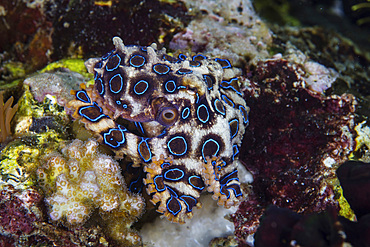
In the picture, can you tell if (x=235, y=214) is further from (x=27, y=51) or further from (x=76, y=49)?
(x=27, y=51)

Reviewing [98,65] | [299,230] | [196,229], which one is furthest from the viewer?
[196,229]

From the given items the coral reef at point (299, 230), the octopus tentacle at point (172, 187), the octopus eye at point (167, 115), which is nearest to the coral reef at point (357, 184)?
the coral reef at point (299, 230)

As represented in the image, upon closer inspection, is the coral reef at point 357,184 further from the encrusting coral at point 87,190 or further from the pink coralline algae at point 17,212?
the pink coralline algae at point 17,212

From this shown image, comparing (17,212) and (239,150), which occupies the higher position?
(17,212)

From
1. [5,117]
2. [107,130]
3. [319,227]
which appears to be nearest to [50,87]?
[5,117]

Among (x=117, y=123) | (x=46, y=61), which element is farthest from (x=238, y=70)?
(x=46, y=61)

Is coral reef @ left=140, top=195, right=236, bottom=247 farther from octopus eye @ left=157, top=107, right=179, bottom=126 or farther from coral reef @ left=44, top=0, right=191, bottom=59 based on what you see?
coral reef @ left=44, top=0, right=191, bottom=59

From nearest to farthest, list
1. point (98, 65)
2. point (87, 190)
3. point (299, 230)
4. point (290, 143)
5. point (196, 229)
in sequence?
1. point (299, 230)
2. point (87, 190)
3. point (98, 65)
4. point (196, 229)
5. point (290, 143)

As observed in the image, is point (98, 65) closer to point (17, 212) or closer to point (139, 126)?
point (139, 126)
